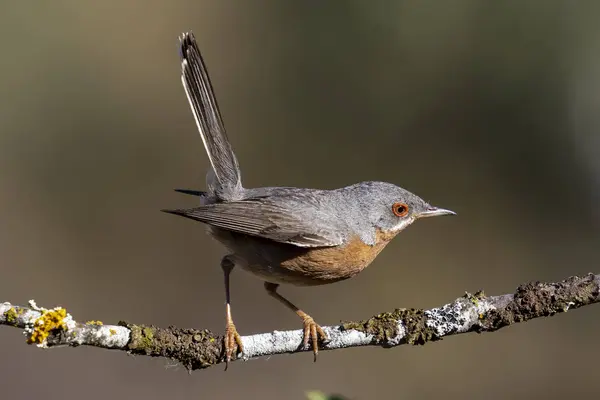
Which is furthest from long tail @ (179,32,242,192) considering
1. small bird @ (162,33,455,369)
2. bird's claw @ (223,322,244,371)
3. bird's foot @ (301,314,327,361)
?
bird's claw @ (223,322,244,371)

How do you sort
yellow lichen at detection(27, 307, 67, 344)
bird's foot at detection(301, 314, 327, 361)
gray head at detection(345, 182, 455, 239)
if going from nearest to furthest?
yellow lichen at detection(27, 307, 67, 344)
bird's foot at detection(301, 314, 327, 361)
gray head at detection(345, 182, 455, 239)

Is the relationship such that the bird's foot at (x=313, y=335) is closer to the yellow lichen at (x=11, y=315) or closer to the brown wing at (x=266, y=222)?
the brown wing at (x=266, y=222)

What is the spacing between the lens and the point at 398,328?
3.97 meters

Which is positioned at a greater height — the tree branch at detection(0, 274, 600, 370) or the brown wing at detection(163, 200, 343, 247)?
the brown wing at detection(163, 200, 343, 247)

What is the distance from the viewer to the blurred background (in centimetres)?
895

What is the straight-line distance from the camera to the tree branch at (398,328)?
11.6 feet

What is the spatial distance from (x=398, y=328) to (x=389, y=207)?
1.33 metres

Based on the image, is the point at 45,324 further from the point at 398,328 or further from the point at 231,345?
the point at 398,328

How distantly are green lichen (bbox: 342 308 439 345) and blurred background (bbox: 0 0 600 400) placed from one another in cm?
462

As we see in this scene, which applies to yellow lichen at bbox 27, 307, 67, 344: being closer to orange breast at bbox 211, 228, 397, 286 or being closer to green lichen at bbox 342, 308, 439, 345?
green lichen at bbox 342, 308, 439, 345

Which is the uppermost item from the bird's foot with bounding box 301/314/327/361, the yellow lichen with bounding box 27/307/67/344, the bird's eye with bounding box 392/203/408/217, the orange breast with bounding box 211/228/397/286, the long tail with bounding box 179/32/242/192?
the long tail with bounding box 179/32/242/192

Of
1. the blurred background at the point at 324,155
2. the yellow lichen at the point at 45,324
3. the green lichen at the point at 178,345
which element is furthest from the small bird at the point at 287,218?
the blurred background at the point at 324,155

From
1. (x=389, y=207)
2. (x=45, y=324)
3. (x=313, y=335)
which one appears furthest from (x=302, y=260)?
(x=45, y=324)

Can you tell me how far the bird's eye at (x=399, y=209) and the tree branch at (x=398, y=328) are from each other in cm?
118
